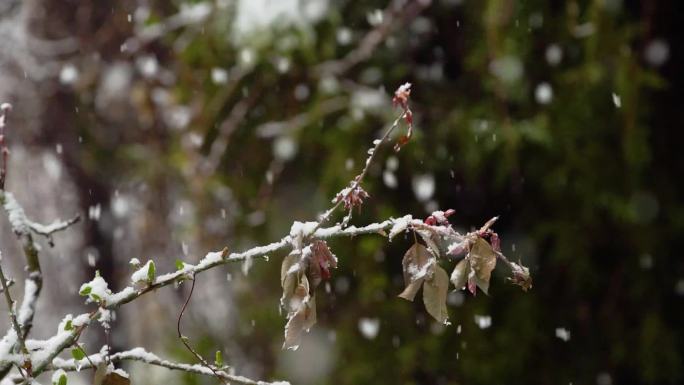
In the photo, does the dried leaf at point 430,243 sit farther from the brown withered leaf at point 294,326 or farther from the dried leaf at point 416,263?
the brown withered leaf at point 294,326

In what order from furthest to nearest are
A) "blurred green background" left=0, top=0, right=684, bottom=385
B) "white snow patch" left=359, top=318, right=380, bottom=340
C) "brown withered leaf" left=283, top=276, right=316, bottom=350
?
"white snow patch" left=359, top=318, right=380, bottom=340 < "blurred green background" left=0, top=0, right=684, bottom=385 < "brown withered leaf" left=283, top=276, right=316, bottom=350

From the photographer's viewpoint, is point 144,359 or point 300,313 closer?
point 300,313

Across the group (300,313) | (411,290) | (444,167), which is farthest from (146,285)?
(444,167)

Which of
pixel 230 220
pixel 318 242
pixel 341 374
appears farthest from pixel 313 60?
pixel 318 242

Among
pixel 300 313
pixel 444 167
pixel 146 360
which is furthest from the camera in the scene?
pixel 444 167

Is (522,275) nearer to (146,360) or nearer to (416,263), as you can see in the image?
A: (416,263)

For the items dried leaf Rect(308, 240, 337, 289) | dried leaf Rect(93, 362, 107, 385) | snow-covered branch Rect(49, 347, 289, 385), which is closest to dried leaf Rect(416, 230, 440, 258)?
dried leaf Rect(308, 240, 337, 289)

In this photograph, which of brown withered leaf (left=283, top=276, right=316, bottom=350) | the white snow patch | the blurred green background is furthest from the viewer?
the white snow patch

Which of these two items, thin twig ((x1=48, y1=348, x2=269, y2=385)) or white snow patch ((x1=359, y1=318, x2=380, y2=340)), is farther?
white snow patch ((x1=359, y1=318, x2=380, y2=340))

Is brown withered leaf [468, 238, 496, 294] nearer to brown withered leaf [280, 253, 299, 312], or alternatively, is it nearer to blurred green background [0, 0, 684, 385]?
brown withered leaf [280, 253, 299, 312]
